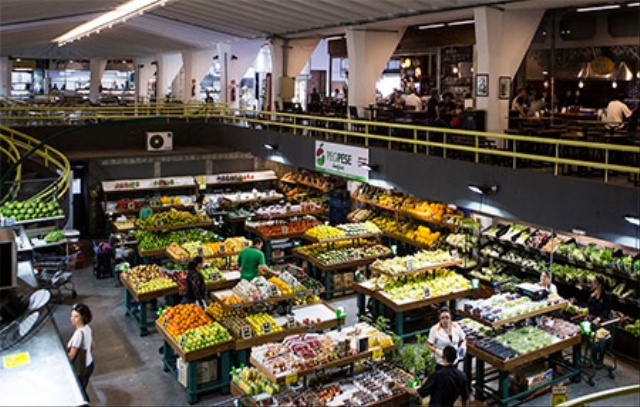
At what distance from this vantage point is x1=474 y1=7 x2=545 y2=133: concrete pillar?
13852 mm

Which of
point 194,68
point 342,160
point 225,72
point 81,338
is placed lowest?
point 81,338

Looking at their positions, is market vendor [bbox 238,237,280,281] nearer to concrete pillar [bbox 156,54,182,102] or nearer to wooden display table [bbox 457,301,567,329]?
wooden display table [bbox 457,301,567,329]

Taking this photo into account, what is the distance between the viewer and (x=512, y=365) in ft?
28.8

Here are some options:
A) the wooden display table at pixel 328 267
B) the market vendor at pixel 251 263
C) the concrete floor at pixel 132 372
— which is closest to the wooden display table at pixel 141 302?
the concrete floor at pixel 132 372

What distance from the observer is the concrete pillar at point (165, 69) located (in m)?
34.6

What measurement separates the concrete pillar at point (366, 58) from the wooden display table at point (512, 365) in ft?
34.4

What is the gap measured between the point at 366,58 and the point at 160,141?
22.8 feet

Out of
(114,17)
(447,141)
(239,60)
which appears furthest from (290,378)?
(239,60)

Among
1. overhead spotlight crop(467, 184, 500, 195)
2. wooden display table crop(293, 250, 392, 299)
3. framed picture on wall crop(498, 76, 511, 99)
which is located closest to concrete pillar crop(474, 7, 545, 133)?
framed picture on wall crop(498, 76, 511, 99)

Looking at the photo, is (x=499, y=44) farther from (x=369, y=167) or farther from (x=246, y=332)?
(x=246, y=332)

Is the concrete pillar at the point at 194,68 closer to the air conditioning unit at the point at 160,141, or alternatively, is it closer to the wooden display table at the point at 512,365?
the air conditioning unit at the point at 160,141

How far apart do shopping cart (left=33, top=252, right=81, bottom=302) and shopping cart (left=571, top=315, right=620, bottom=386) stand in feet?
32.6

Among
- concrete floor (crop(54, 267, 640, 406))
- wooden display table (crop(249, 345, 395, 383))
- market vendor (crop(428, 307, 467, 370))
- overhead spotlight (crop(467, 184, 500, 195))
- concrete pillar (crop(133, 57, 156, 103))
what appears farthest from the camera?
concrete pillar (crop(133, 57, 156, 103))

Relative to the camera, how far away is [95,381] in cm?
966
